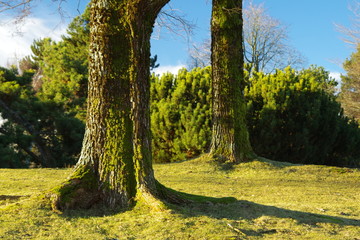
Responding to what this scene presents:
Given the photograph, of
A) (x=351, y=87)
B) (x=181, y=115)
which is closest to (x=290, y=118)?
(x=181, y=115)

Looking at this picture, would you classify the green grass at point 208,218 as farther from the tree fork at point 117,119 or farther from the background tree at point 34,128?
the background tree at point 34,128

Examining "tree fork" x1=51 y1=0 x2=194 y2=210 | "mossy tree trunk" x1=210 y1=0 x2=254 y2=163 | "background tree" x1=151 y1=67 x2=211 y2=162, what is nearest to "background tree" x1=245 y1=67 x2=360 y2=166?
"background tree" x1=151 y1=67 x2=211 y2=162

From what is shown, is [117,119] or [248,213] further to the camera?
[248,213]

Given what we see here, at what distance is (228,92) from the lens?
965 cm

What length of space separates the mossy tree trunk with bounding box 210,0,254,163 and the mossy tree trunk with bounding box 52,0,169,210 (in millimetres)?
5189

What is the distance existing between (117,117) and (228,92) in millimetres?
5536

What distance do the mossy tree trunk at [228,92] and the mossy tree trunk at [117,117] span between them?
5189 millimetres

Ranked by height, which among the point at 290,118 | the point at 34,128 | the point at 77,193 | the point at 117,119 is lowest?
the point at 77,193

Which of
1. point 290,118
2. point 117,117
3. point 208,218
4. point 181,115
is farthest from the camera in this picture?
point 290,118

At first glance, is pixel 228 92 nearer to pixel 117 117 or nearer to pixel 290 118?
pixel 290 118

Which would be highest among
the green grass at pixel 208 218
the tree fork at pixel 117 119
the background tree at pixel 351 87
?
the background tree at pixel 351 87

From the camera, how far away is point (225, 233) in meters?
3.77

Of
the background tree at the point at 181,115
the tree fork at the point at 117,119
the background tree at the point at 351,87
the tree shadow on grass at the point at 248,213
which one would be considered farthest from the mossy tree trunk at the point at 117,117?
the background tree at the point at 351,87

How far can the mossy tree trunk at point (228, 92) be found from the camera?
9648 millimetres
